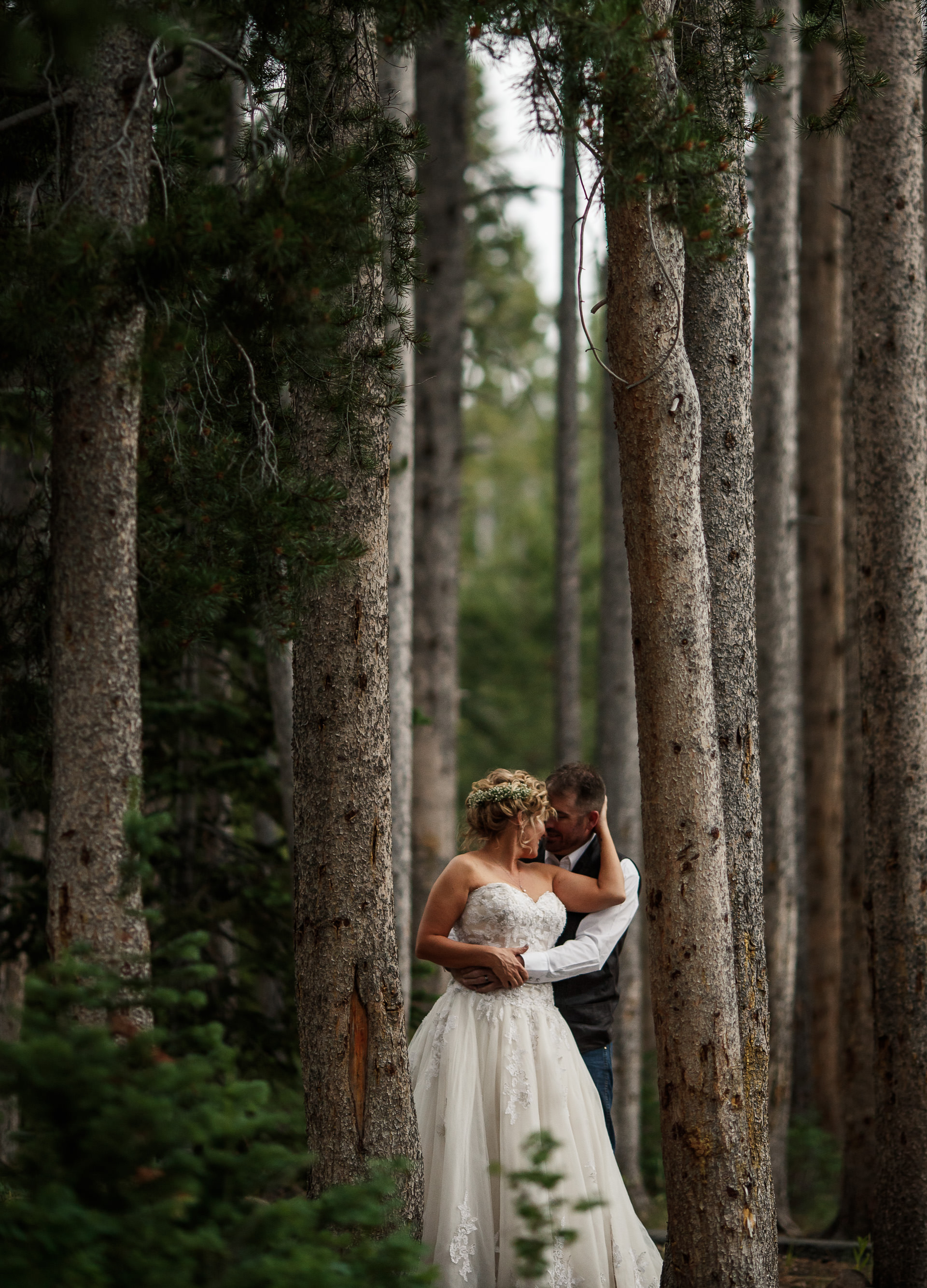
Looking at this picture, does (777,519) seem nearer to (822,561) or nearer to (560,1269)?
(822,561)

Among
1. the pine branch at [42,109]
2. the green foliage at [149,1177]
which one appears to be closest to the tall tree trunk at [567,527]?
the pine branch at [42,109]

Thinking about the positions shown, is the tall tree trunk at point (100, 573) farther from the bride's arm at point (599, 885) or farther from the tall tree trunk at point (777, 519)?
the tall tree trunk at point (777, 519)

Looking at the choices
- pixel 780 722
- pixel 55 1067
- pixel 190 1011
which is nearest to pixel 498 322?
pixel 780 722

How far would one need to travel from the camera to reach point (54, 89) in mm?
4141

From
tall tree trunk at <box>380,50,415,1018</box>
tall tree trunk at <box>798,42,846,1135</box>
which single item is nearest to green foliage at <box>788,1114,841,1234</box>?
tall tree trunk at <box>798,42,846,1135</box>

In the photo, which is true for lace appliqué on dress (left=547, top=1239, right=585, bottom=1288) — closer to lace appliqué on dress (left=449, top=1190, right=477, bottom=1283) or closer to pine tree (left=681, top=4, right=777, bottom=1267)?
lace appliqué on dress (left=449, top=1190, right=477, bottom=1283)

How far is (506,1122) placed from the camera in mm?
4910

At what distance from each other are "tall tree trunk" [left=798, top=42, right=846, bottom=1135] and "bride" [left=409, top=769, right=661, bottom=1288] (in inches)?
362

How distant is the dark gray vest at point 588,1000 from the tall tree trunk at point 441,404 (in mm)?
6141

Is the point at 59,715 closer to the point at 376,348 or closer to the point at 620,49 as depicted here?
the point at 376,348

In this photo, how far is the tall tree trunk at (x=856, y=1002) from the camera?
7637mm

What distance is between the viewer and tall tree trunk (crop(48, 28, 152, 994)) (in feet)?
12.3

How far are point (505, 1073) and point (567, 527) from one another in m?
10.3

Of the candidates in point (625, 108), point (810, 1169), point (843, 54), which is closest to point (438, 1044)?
point (625, 108)
